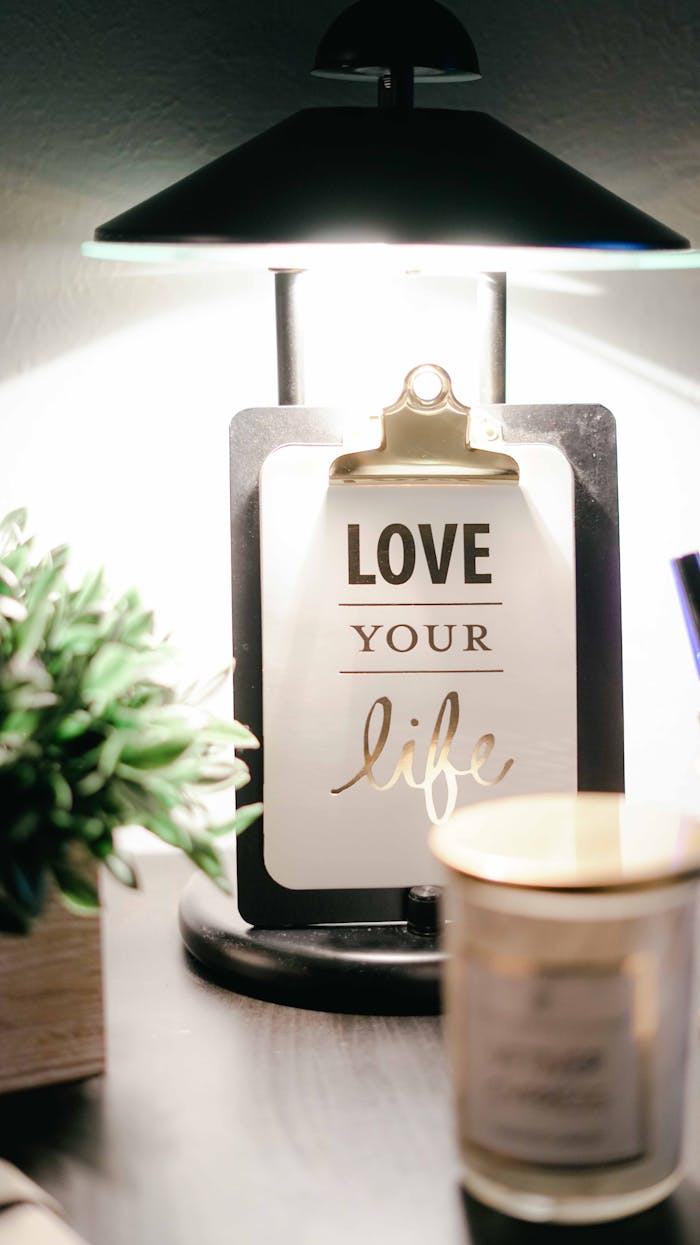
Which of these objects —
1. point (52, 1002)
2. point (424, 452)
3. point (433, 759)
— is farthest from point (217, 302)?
point (52, 1002)

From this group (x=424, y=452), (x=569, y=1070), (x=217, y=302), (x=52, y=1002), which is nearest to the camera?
(x=569, y=1070)

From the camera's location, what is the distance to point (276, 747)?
2.22 ft

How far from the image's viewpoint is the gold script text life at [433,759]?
0.68 meters

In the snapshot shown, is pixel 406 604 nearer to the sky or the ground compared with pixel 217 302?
nearer to the ground

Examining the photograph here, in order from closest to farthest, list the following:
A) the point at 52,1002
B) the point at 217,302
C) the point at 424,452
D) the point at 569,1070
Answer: the point at 569,1070
the point at 52,1002
the point at 424,452
the point at 217,302

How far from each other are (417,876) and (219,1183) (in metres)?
0.24

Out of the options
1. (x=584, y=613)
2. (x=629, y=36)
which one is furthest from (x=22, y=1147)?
(x=629, y=36)

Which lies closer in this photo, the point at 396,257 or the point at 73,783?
the point at 73,783

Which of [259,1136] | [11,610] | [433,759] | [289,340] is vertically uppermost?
[289,340]

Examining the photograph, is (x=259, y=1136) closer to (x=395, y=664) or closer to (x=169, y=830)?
(x=169, y=830)

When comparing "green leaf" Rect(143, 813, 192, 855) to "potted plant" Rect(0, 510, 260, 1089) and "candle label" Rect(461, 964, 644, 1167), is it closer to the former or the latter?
"potted plant" Rect(0, 510, 260, 1089)

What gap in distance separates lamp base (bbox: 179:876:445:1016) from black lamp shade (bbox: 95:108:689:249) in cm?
35

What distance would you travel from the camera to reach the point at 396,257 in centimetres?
72

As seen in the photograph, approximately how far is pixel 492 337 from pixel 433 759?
26 cm
